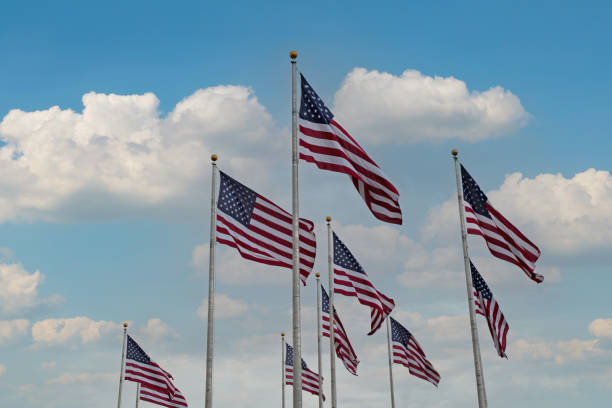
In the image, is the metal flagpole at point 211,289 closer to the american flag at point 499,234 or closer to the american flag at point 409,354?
the american flag at point 499,234

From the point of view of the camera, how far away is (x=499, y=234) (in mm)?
28641

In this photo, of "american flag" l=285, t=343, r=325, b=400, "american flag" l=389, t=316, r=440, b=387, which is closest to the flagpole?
"american flag" l=389, t=316, r=440, b=387

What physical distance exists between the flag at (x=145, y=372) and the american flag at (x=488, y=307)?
1843 cm

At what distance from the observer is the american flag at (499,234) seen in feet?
93.2

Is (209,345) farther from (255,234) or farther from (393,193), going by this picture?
(393,193)

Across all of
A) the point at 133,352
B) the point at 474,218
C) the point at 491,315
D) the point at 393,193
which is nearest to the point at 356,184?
the point at 393,193

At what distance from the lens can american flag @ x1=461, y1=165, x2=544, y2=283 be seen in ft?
93.2

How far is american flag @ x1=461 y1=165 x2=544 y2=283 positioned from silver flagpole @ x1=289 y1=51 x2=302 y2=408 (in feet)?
32.0

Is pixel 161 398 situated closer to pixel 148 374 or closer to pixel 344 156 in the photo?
pixel 148 374

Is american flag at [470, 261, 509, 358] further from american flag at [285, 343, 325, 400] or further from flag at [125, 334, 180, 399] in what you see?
american flag at [285, 343, 325, 400]

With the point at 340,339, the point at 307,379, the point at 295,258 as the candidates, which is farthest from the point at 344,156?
the point at 307,379

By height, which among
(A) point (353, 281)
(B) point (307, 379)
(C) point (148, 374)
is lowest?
(C) point (148, 374)

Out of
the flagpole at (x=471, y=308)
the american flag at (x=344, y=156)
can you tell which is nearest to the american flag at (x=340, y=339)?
the flagpole at (x=471, y=308)

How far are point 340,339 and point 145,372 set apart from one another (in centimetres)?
1120
